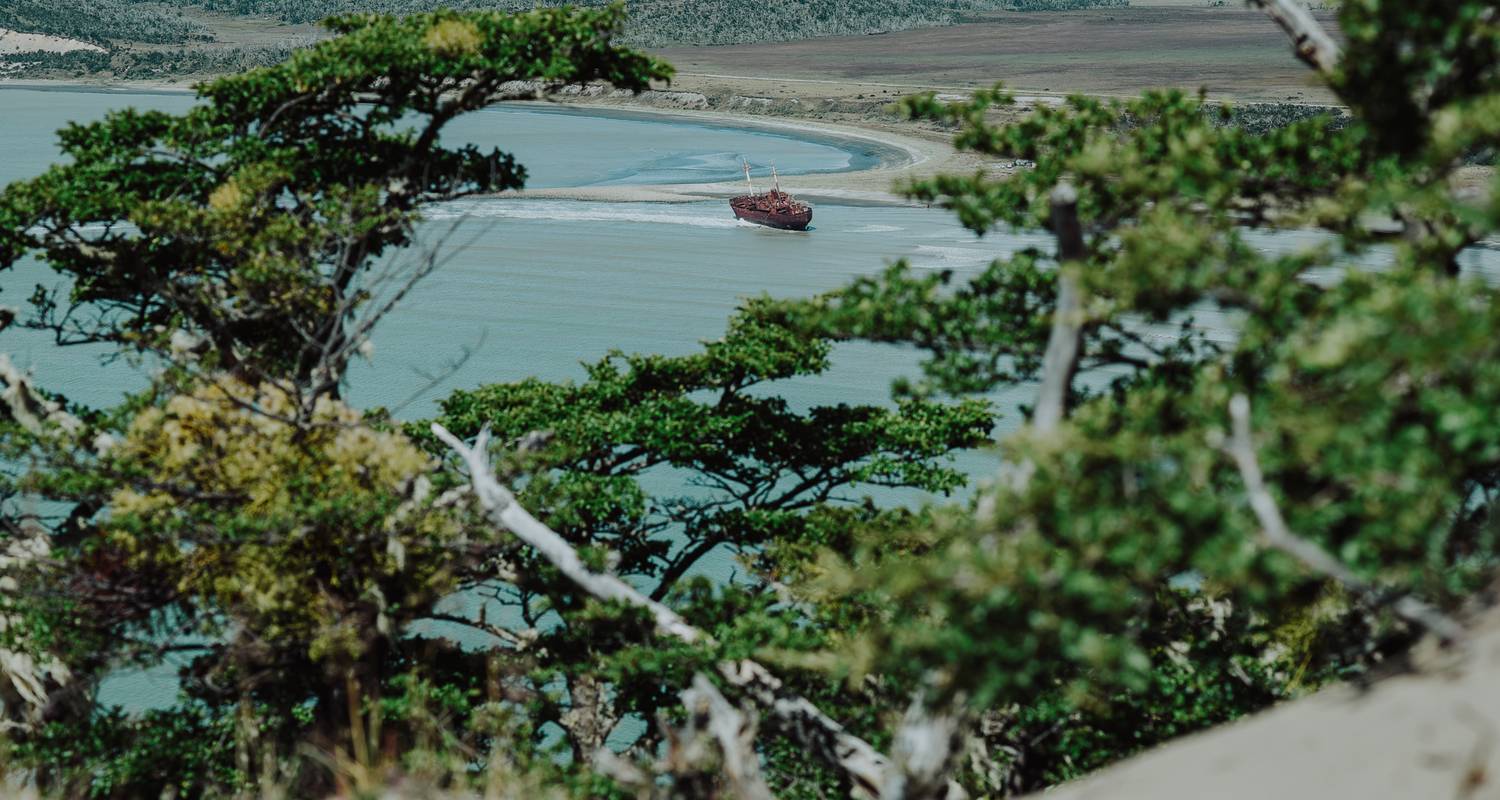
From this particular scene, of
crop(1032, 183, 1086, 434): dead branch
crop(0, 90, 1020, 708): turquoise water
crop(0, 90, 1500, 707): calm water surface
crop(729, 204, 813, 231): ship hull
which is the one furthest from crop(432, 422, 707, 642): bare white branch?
crop(729, 204, 813, 231): ship hull

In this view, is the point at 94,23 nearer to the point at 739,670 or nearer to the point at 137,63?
the point at 137,63

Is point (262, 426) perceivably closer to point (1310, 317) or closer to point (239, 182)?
point (239, 182)

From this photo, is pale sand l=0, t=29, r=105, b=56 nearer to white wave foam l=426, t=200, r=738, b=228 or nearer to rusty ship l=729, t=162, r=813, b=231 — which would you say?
white wave foam l=426, t=200, r=738, b=228

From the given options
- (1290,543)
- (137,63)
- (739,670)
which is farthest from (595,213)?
(137,63)

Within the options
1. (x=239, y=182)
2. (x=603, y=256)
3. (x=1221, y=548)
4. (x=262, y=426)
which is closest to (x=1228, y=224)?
(x=1221, y=548)

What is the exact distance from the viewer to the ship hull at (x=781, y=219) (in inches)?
2153

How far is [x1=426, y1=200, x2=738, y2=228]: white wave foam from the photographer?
5666 cm

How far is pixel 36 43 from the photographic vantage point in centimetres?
14912

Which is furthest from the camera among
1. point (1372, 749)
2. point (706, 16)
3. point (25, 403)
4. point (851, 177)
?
point (706, 16)

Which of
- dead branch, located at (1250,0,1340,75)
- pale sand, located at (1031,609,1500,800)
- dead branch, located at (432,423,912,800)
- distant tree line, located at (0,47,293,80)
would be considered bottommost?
distant tree line, located at (0,47,293,80)

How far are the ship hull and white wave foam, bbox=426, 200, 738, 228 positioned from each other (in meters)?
1.49

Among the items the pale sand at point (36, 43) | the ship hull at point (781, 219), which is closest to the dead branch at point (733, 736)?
the ship hull at point (781, 219)

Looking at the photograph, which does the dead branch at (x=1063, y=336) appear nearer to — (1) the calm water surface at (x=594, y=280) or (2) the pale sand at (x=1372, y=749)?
(2) the pale sand at (x=1372, y=749)

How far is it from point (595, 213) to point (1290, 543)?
55086 mm
